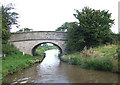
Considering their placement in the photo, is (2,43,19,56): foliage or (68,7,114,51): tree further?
(2,43,19,56): foliage

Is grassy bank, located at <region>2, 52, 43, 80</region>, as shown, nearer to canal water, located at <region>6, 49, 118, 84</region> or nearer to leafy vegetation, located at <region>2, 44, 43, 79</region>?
leafy vegetation, located at <region>2, 44, 43, 79</region>

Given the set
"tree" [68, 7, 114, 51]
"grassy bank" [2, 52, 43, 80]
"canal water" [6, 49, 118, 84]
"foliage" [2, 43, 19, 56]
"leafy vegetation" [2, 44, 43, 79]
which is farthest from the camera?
"foliage" [2, 43, 19, 56]

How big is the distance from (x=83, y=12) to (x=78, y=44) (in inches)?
152

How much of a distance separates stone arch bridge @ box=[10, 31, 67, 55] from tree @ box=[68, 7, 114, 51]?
157 inches

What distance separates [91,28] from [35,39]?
29.4ft

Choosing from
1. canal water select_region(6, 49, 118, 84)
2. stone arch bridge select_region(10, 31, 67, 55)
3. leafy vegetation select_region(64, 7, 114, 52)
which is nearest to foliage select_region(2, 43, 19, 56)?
stone arch bridge select_region(10, 31, 67, 55)

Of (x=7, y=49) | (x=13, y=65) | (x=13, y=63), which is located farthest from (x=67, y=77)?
(x=7, y=49)

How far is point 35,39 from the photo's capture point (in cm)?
1789

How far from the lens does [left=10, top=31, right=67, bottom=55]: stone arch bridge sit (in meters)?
17.9

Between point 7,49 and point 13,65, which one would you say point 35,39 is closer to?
point 7,49

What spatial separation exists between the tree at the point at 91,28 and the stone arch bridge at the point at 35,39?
3983 mm

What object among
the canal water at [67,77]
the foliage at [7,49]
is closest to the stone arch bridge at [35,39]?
the foliage at [7,49]

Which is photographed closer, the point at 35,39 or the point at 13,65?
the point at 13,65

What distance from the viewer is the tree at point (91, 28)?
12500 mm
